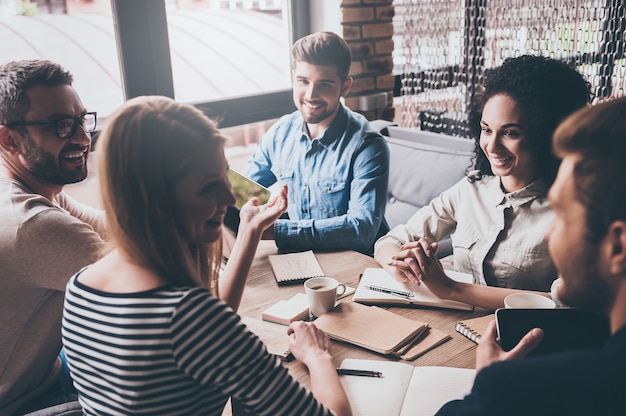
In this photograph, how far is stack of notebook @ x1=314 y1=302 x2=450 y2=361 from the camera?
120cm

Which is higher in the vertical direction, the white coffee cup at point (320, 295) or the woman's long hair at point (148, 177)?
the woman's long hair at point (148, 177)

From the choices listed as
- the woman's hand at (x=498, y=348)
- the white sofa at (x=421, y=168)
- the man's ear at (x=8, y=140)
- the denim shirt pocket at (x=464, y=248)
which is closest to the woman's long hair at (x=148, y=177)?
the woman's hand at (x=498, y=348)

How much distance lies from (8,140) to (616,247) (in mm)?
1451

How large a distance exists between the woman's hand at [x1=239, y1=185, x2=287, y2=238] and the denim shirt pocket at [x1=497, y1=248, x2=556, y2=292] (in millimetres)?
709

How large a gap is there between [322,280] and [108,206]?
0.65m

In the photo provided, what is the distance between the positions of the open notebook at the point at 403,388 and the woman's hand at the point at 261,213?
0.46m

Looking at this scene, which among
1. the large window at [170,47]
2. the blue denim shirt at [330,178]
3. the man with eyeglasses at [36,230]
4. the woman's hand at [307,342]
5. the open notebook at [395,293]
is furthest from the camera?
the large window at [170,47]

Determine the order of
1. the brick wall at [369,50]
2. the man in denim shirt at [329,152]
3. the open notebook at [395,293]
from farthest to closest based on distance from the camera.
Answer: the brick wall at [369,50] → the man in denim shirt at [329,152] → the open notebook at [395,293]

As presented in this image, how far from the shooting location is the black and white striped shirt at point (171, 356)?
0.82 metres

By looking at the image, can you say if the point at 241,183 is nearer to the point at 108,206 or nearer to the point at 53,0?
the point at 108,206

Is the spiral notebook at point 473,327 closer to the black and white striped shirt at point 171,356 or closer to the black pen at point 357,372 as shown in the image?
the black pen at point 357,372

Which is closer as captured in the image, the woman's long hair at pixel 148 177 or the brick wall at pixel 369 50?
the woman's long hair at pixel 148 177

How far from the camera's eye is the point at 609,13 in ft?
7.39

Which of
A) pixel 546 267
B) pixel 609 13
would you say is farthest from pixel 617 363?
pixel 609 13
